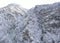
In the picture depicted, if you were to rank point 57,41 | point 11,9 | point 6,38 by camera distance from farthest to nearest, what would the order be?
point 11,9
point 6,38
point 57,41

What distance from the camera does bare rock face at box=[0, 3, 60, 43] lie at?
79cm

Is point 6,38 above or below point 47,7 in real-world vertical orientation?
below

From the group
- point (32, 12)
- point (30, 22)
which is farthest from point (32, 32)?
point (32, 12)

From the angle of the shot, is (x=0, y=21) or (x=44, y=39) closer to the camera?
(x=44, y=39)

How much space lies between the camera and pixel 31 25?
0.85m

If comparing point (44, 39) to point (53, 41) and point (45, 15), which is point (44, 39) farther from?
point (45, 15)

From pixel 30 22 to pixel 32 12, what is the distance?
0.11 meters

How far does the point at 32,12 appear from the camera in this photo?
96 centimetres

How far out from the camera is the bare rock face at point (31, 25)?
31.3 inches

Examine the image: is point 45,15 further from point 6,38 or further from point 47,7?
point 6,38

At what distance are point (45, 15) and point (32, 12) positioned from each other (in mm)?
111

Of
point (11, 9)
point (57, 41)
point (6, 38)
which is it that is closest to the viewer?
point (57, 41)

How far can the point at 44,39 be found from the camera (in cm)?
78

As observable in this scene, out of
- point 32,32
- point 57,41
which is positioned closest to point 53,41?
point 57,41
